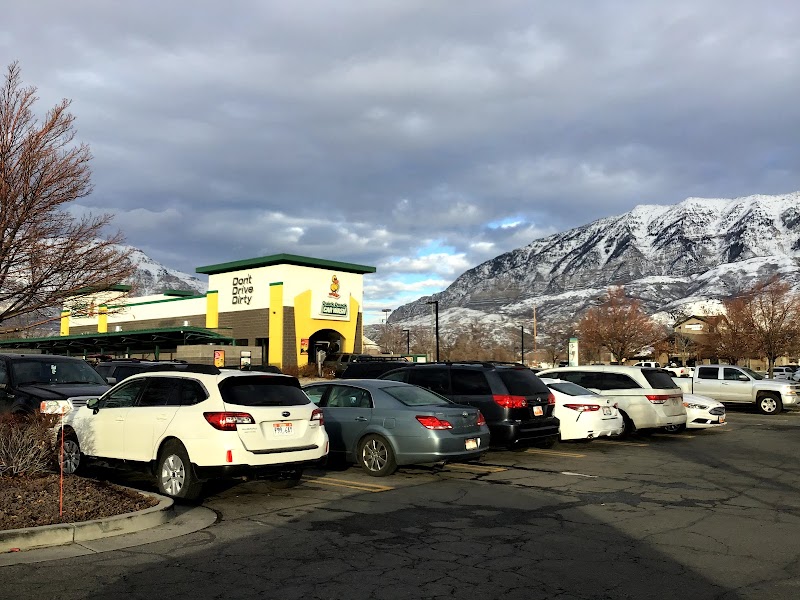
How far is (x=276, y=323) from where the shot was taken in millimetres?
55656

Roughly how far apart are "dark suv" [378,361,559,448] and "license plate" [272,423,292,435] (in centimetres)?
471

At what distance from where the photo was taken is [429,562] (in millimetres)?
6609

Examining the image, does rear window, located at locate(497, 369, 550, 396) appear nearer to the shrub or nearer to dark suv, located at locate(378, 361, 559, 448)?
dark suv, located at locate(378, 361, 559, 448)

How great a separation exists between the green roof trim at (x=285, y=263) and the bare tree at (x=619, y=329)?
2257 centimetres

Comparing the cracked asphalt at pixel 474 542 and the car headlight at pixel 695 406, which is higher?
the car headlight at pixel 695 406

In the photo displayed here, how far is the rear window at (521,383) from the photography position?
529 inches

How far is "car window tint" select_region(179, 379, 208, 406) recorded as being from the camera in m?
9.36

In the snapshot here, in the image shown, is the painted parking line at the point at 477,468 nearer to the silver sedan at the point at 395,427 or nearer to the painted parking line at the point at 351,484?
the silver sedan at the point at 395,427

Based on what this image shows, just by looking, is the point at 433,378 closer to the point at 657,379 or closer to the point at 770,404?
the point at 657,379

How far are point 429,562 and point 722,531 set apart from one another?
3493 mm

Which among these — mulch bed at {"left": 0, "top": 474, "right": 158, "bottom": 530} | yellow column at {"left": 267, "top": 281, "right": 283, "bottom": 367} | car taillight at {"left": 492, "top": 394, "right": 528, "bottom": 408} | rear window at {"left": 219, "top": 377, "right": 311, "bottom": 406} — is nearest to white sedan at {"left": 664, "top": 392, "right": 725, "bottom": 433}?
car taillight at {"left": 492, "top": 394, "right": 528, "bottom": 408}

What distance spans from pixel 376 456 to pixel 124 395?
391 cm

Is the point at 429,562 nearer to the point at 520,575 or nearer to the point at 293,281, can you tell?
the point at 520,575

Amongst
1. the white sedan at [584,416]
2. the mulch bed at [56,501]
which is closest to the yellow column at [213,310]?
the white sedan at [584,416]
